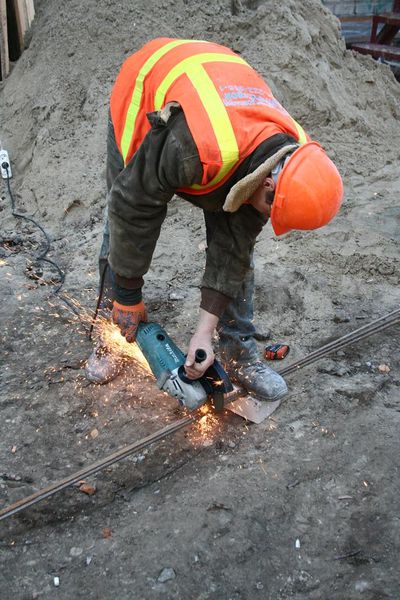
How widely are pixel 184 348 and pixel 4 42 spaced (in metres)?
4.26

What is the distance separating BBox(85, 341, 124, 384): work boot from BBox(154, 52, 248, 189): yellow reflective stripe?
4.47 feet

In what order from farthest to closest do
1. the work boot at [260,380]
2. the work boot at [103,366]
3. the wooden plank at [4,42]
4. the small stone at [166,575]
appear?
1. the wooden plank at [4,42]
2. the work boot at [103,366]
3. the work boot at [260,380]
4. the small stone at [166,575]

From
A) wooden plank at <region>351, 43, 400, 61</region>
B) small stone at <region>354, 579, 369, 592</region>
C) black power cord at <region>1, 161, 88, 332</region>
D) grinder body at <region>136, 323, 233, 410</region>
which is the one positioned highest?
wooden plank at <region>351, 43, 400, 61</region>

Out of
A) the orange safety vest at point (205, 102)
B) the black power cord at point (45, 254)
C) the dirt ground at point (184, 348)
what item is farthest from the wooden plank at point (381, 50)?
the orange safety vest at point (205, 102)

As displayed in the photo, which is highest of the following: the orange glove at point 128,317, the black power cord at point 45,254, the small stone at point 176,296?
the orange glove at point 128,317

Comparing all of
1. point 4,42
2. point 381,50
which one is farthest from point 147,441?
point 381,50

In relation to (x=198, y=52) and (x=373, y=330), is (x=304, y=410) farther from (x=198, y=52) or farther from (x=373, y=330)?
(x=198, y=52)

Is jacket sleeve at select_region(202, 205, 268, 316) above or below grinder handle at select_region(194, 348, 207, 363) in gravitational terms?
above

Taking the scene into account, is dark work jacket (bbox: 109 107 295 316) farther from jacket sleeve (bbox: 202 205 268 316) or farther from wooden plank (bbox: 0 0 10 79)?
wooden plank (bbox: 0 0 10 79)

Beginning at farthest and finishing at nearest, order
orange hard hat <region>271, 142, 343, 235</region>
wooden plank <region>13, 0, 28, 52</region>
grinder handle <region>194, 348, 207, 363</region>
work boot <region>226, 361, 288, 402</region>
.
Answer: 1. wooden plank <region>13, 0, 28, 52</region>
2. work boot <region>226, 361, 288, 402</region>
3. grinder handle <region>194, 348, 207, 363</region>
4. orange hard hat <region>271, 142, 343, 235</region>

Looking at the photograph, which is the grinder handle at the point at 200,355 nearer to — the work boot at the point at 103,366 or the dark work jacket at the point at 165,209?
the dark work jacket at the point at 165,209

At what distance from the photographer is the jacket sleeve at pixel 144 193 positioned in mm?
2289

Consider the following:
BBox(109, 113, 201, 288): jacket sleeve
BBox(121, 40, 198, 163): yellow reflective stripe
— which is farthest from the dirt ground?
BBox(121, 40, 198, 163): yellow reflective stripe

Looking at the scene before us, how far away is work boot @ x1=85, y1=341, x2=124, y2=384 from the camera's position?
3381 millimetres
